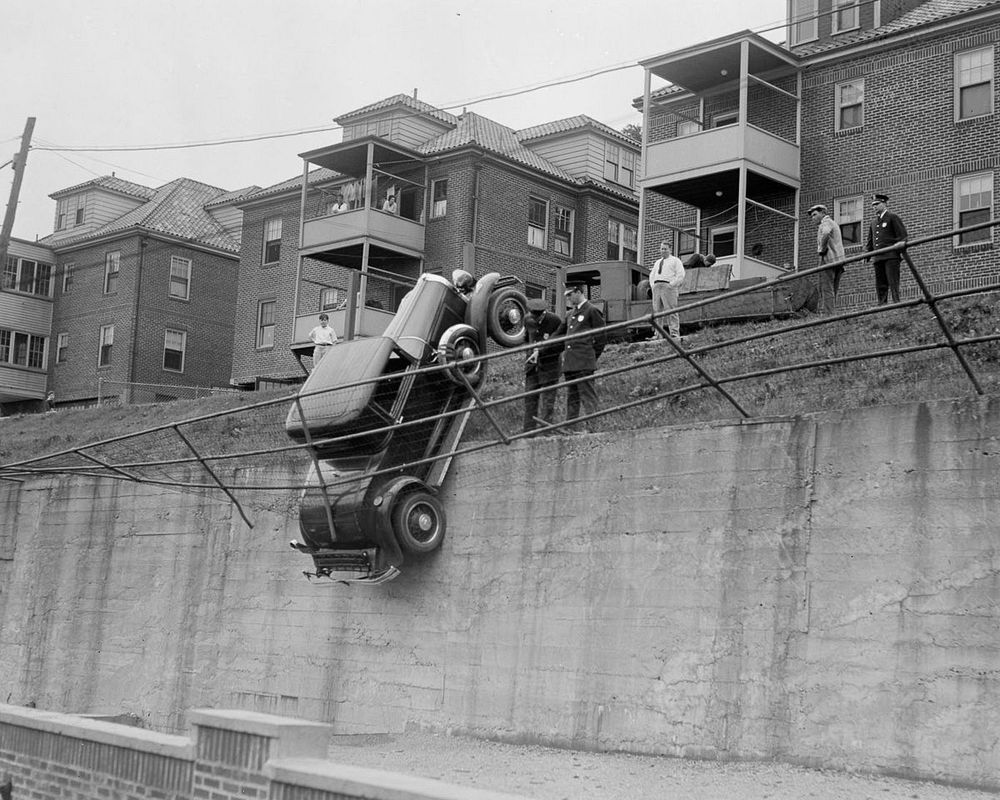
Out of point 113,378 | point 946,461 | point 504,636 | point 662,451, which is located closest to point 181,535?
point 504,636

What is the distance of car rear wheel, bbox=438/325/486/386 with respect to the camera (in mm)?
13977

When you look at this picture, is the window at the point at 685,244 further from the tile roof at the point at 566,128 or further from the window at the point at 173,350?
the window at the point at 173,350

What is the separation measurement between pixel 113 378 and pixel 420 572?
3341 cm

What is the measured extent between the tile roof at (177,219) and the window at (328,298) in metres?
8.91

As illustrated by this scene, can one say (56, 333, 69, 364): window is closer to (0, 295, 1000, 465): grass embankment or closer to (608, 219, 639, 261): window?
(608, 219, 639, 261): window

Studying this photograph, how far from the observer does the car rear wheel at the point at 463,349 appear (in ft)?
45.9

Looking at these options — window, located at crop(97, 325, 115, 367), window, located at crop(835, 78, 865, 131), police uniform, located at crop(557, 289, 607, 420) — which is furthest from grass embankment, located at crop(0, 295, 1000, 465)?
window, located at crop(97, 325, 115, 367)

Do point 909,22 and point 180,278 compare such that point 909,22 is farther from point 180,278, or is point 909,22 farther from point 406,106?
point 180,278

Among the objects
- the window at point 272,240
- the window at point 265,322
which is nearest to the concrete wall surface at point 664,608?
the window at point 265,322

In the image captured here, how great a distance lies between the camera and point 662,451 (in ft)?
38.8

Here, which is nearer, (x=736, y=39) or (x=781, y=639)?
(x=781, y=639)

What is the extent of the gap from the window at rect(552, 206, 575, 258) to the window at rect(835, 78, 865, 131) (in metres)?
11.9

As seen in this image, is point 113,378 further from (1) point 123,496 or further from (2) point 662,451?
(2) point 662,451

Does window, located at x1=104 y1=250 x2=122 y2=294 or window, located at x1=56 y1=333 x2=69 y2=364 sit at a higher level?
window, located at x1=104 y1=250 x2=122 y2=294
